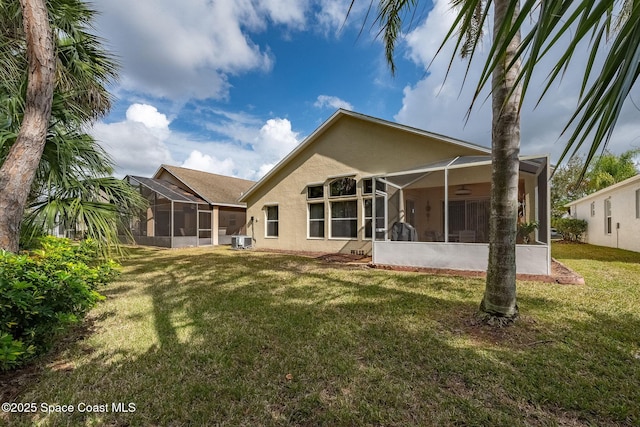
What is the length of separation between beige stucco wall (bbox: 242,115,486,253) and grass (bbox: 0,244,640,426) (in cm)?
646

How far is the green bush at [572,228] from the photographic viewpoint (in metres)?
18.1

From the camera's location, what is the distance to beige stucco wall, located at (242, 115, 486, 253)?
11.2m

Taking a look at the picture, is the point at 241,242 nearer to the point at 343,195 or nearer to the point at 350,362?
the point at 343,195

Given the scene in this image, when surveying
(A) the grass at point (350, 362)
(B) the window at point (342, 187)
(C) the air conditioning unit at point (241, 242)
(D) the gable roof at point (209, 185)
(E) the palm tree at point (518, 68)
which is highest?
(D) the gable roof at point (209, 185)

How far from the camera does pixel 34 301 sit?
260cm

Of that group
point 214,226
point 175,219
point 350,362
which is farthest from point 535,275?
point 175,219

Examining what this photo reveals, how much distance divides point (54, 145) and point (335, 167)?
10.2 m

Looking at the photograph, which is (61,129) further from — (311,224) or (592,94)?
(311,224)

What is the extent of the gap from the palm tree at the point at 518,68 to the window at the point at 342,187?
5704 mm

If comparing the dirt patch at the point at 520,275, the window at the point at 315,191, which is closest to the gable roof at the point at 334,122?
the window at the point at 315,191

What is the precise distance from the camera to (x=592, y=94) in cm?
124

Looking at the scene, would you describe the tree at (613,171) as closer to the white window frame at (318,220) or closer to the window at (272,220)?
the white window frame at (318,220)

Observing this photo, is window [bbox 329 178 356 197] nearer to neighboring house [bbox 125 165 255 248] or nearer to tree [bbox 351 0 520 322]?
tree [bbox 351 0 520 322]

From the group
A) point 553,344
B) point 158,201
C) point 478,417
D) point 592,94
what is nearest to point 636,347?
point 553,344
